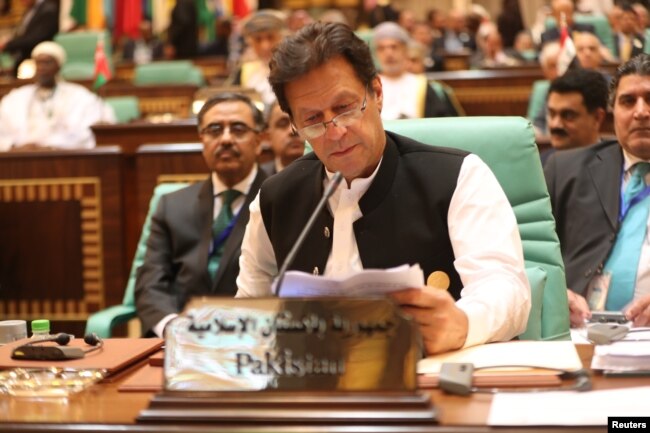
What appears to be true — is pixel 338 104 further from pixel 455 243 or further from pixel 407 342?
pixel 407 342

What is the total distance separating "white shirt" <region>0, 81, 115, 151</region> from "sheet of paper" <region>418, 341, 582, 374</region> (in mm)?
6272

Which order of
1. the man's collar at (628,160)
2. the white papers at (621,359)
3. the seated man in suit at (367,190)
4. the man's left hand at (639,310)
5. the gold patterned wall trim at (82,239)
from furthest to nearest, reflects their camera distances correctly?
the gold patterned wall trim at (82,239)
the man's collar at (628,160)
the man's left hand at (639,310)
the seated man in suit at (367,190)
the white papers at (621,359)

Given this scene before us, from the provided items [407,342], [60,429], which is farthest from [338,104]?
[60,429]

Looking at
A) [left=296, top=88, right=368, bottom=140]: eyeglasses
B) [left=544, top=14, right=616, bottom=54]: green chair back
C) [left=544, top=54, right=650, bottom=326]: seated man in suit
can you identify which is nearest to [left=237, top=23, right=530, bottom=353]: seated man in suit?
[left=296, top=88, right=368, bottom=140]: eyeglasses

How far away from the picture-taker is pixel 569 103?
425 centimetres

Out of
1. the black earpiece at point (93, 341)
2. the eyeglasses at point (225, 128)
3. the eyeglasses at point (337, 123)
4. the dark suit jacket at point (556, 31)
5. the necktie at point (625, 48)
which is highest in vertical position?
the dark suit jacket at point (556, 31)

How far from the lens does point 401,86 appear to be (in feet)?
22.8

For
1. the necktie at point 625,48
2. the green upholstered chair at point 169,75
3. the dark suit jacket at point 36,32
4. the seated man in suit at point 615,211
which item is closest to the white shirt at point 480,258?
the seated man in suit at point 615,211

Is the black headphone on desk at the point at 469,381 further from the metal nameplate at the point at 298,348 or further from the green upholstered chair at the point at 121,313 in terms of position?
the green upholstered chair at the point at 121,313

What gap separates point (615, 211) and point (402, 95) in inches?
143

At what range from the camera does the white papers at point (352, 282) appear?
1.52m

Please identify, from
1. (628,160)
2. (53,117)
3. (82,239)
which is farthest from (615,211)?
(53,117)

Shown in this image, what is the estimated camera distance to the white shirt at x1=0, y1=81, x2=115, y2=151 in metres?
7.70

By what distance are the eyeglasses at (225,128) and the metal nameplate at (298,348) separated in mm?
2527
